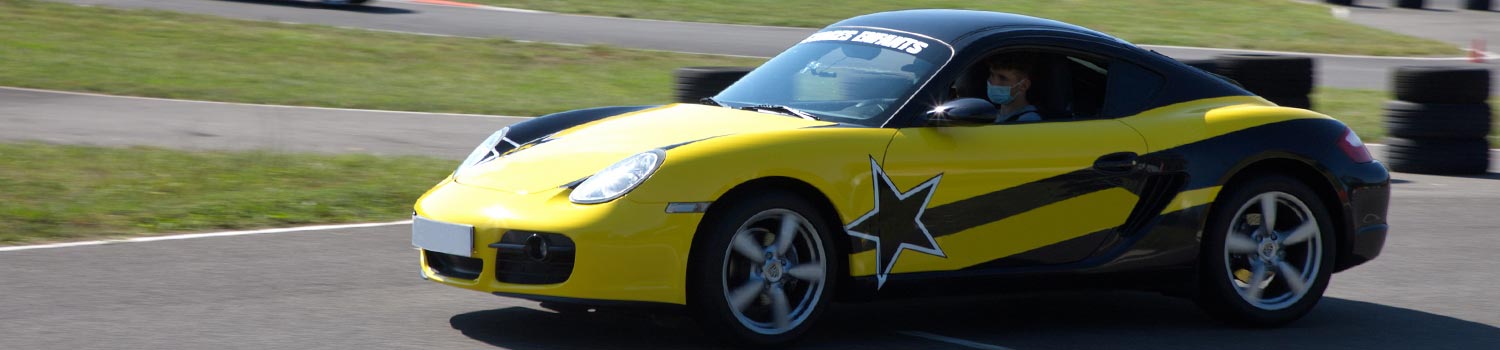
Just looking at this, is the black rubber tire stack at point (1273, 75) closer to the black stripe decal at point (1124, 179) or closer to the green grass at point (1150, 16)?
the black stripe decal at point (1124, 179)

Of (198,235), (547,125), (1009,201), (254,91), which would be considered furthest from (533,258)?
(254,91)

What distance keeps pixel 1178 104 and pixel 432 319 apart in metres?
2.93

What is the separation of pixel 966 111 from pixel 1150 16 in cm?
2578

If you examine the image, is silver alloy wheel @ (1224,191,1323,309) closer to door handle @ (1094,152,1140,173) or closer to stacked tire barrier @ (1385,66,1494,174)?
door handle @ (1094,152,1140,173)

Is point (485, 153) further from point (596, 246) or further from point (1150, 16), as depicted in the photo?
point (1150, 16)

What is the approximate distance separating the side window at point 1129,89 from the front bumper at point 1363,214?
0.90 meters

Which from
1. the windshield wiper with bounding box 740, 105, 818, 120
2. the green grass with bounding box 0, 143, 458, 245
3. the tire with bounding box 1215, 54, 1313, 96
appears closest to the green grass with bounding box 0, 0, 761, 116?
the green grass with bounding box 0, 143, 458, 245

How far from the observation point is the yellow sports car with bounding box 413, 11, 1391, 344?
17.6ft

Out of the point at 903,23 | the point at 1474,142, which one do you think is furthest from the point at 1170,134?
the point at 1474,142

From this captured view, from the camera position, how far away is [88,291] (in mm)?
6570

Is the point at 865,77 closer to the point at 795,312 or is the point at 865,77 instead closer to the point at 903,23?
the point at 903,23

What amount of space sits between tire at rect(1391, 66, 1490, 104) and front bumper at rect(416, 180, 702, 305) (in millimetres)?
8674

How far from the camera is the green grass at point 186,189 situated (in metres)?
8.68

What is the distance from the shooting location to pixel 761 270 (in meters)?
5.55
